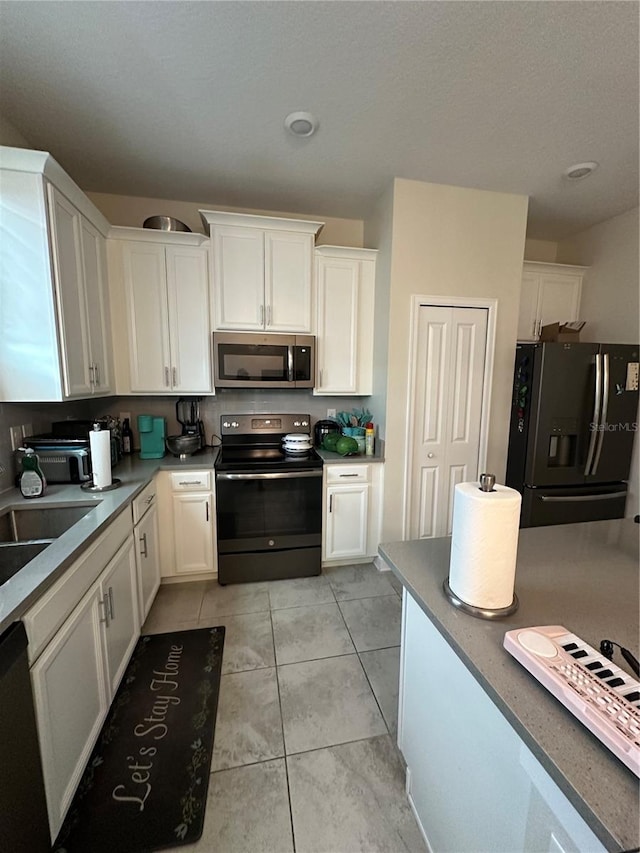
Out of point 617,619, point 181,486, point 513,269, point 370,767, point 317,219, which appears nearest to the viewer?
point 617,619

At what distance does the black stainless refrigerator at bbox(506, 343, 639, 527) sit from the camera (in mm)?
2533

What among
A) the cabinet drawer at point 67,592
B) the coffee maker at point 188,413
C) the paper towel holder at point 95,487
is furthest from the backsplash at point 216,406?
the cabinet drawer at point 67,592

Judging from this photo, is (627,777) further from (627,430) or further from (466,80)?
(627,430)

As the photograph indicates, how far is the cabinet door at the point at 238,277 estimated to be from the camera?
8.21 feet

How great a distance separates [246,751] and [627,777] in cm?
142

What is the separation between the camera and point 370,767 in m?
1.35

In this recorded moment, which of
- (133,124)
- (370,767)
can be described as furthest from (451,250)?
(370,767)

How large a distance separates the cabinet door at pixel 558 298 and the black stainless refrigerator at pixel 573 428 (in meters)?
0.75

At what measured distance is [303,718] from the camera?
1.55 m

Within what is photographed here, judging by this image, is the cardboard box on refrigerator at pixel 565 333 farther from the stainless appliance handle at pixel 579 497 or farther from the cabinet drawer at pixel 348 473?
the cabinet drawer at pixel 348 473

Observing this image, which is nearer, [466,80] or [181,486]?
[466,80]

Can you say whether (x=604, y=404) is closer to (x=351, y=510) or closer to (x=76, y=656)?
(x=351, y=510)

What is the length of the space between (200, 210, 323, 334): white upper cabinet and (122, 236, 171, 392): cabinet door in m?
0.40

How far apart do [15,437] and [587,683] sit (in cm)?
253
